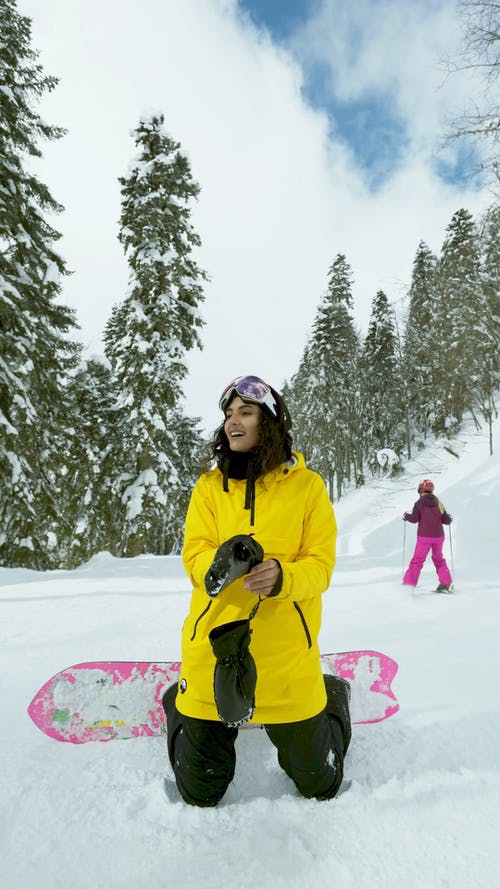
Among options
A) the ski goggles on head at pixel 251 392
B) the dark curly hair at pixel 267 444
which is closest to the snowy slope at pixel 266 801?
the dark curly hair at pixel 267 444

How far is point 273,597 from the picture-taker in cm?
201

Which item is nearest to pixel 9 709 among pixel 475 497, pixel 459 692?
pixel 459 692

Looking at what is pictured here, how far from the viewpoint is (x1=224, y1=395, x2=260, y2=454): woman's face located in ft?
8.14

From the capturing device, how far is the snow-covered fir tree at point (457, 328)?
2894 centimetres

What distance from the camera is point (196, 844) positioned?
180cm

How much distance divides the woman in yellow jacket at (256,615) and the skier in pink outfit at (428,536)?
532cm

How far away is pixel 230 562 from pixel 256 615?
46 cm

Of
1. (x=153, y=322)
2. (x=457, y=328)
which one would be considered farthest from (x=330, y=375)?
(x=153, y=322)

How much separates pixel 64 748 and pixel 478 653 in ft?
10.9

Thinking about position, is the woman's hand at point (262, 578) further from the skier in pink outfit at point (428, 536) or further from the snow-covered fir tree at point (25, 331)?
the snow-covered fir tree at point (25, 331)

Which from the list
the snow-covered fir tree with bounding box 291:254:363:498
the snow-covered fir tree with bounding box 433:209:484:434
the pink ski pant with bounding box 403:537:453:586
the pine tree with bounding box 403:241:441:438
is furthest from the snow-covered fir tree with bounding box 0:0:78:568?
the pine tree with bounding box 403:241:441:438

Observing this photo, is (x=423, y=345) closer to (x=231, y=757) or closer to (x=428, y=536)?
(x=428, y=536)

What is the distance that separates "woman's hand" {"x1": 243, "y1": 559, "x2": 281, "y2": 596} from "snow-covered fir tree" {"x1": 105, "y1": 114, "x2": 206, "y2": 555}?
1270 cm

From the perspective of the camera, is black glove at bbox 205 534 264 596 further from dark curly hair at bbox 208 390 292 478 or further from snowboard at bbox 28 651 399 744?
snowboard at bbox 28 651 399 744
